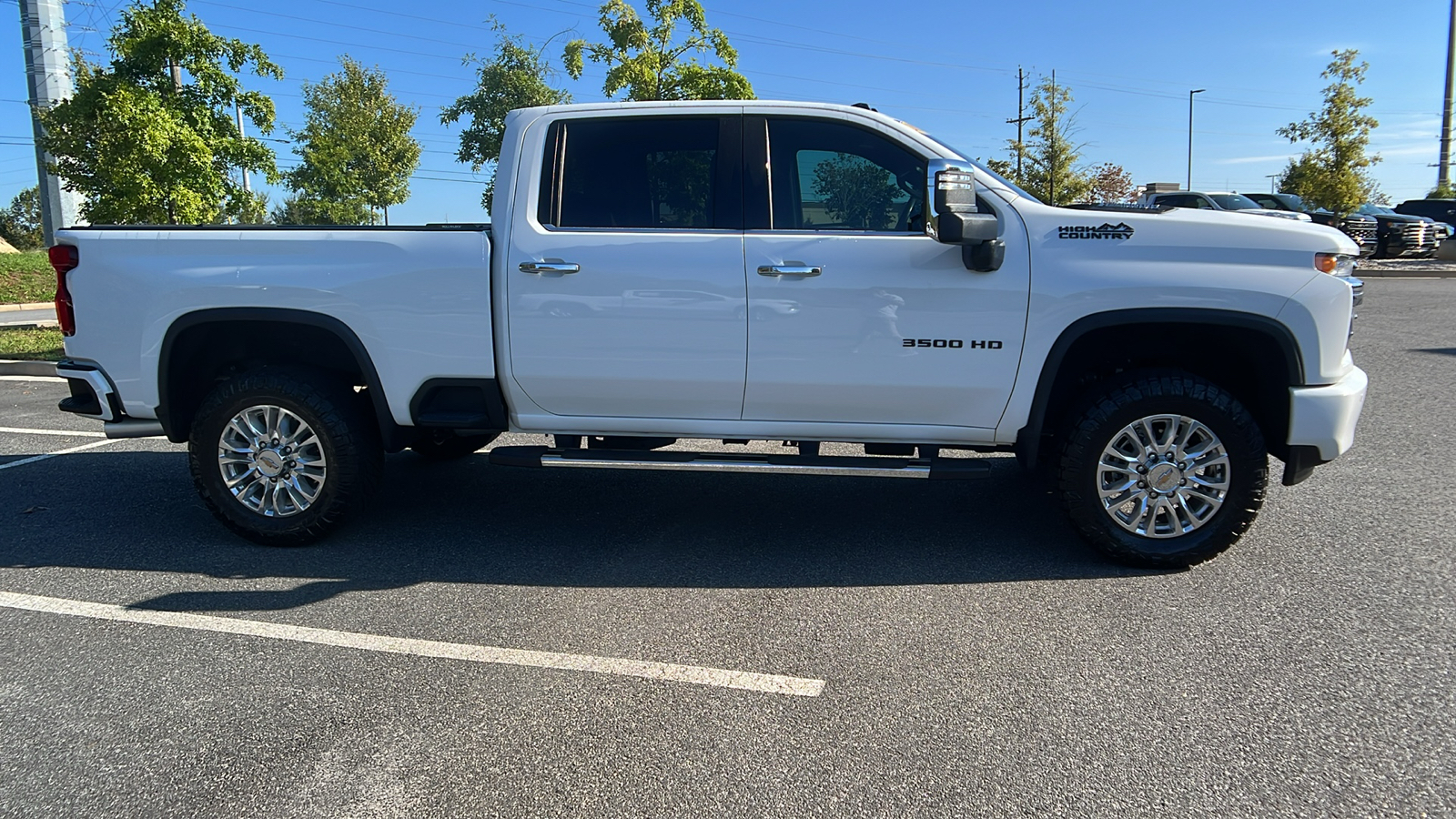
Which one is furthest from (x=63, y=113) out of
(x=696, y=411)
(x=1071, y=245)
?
(x=1071, y=245)

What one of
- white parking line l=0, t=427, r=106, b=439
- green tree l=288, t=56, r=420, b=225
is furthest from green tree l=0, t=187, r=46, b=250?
white parking line l=0, t=427, r=106, b=439

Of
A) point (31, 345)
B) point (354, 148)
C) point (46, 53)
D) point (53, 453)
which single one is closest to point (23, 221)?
point (354, 148)

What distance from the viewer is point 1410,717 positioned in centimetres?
307

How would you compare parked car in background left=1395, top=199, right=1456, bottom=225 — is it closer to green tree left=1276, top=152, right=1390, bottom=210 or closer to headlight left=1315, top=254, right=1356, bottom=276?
green tree left=1276, top=152, right=1390, bottom=210

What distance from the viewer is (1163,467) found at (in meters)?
4.38

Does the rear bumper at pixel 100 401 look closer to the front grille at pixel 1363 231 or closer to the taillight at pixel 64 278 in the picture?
the taillight at pixel 64 278

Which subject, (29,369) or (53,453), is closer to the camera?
(53,453)

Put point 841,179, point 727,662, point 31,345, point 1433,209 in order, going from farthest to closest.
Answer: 1. point 1433,209
2. point 31,345
3. point 841,179
4. point 727,662

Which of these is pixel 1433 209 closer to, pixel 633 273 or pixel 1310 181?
pixel 1310 181

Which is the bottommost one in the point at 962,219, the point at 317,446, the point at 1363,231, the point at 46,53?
the point at 317,446

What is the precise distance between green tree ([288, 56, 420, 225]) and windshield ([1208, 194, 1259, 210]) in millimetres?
27082

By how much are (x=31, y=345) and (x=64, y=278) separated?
411 inches

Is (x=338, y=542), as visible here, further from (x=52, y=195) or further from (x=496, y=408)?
(x=52, y=195)

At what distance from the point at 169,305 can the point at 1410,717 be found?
5.47 m
